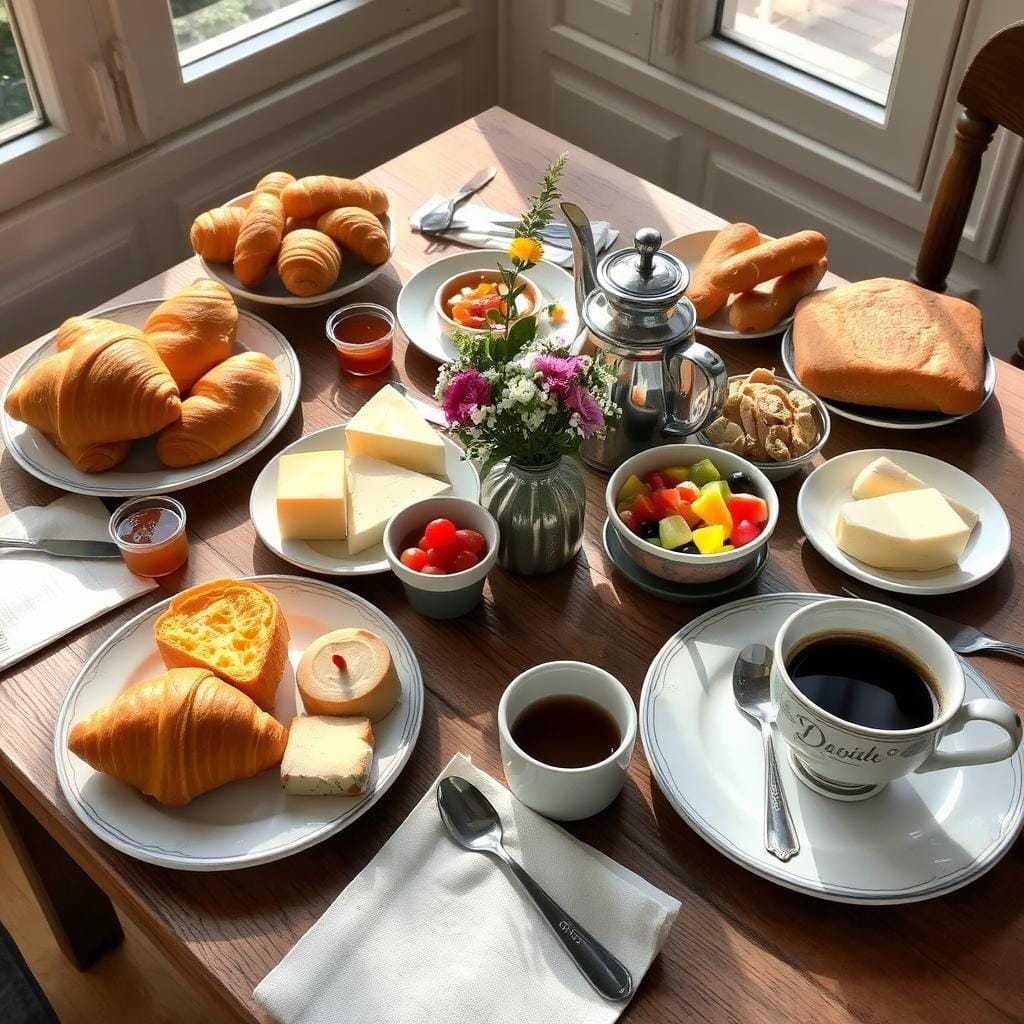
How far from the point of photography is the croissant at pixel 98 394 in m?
1.13

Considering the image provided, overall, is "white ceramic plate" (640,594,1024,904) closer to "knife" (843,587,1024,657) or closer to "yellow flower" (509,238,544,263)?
"knife" (843,587,1024,657)

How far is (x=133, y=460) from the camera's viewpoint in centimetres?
118

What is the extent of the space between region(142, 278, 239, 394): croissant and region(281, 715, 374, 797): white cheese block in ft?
1.61

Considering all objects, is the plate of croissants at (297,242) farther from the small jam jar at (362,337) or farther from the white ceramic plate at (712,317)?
the white ceramic plate at (712,317)

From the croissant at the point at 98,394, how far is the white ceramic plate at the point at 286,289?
0.21 metres

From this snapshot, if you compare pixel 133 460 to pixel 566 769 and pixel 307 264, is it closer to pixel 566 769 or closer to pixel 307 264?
pixel 307 264

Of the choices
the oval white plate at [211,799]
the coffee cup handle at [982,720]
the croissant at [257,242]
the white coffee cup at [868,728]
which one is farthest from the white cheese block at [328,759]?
the croissant at [257,242]

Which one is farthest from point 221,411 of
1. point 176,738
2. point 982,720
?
point 982,720

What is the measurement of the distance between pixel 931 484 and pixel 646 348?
329 mm

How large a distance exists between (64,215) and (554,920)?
155cm

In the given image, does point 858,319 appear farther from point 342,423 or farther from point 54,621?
point 54,621

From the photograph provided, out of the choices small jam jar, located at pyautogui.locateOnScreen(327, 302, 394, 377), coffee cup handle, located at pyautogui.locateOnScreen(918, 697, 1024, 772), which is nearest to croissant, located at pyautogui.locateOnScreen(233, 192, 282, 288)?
small jam jar, located at pyautogui.locateOnScreen(327, 302, 394, 377)

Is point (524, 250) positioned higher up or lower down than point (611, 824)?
higher up

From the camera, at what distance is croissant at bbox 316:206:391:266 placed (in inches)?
53.4
